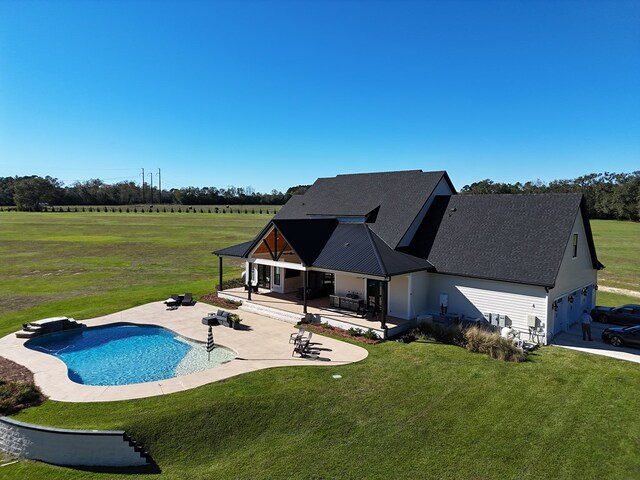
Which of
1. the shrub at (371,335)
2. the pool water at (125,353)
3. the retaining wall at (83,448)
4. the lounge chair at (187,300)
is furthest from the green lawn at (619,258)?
the retaining wall at (83,448)

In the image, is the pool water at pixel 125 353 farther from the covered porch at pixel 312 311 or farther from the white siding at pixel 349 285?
the white siding at pixel 349 285

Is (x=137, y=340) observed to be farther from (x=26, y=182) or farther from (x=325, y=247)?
(x=26, y=182)

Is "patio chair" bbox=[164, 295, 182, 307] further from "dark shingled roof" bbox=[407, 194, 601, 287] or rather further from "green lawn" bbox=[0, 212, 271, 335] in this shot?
"dark shingled roof" bbox=[407, 194, 601, 287]

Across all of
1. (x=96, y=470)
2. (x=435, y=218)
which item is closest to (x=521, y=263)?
(x=435, y=218)

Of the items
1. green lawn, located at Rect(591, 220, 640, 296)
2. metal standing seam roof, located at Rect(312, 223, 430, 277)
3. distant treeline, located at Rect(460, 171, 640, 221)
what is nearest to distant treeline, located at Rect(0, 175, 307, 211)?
distant treeline, located at Rect(460, 171, 640, 221)

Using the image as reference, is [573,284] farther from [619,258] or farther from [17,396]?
[619,258]

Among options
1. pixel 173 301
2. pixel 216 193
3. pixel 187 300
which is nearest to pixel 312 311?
pixel 187 300
